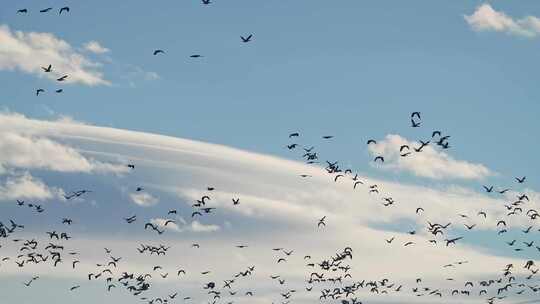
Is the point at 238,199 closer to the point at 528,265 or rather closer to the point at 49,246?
the point at 49,246

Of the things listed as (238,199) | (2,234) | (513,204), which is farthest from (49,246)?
(513,204)

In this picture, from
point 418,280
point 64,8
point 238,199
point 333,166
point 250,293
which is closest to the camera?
point 64,8

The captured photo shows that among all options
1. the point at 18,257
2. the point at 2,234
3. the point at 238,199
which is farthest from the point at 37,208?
the point at 238,199

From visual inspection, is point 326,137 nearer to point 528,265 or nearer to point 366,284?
point 528,265

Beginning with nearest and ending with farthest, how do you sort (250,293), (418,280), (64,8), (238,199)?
(64,8)
(238,199)
(250,293)
(418,280)

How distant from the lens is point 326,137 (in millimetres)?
80938

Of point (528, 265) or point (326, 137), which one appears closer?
point (326, 137)

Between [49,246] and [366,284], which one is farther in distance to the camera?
[366,284]

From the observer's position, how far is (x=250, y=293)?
374 feet

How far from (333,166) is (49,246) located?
→ 3796cm

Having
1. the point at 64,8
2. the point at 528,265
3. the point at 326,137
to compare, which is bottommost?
the point at 528,265

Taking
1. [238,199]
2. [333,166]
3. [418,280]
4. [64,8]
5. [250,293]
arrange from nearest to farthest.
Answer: [64,8] < [333,166] < [238,199] < [250,293] < [418,280]

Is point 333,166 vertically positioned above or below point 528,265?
above

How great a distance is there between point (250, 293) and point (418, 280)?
2486cm
